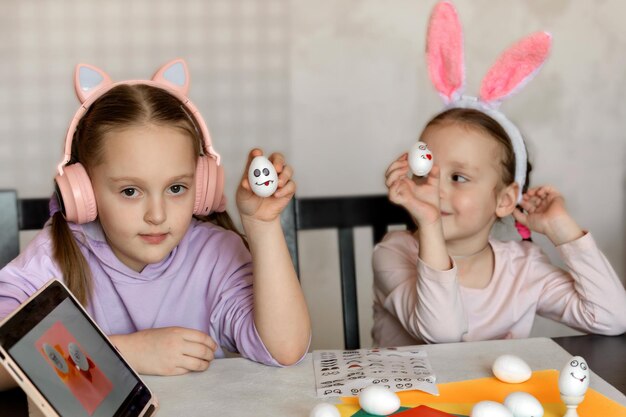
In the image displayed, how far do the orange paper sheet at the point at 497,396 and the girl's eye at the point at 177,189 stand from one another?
0.42 meters

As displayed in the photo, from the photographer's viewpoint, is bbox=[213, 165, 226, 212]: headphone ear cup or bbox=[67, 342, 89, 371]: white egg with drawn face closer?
bbox=[67, 342, 89, 371]: white egg with drawn face

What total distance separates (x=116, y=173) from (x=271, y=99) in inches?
56.4

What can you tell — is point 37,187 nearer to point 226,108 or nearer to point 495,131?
point 226,108

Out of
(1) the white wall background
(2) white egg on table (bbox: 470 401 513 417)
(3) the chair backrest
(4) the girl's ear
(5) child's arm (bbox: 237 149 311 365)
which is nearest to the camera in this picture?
(2) white egg on table (bbox: 470 401 513 417)

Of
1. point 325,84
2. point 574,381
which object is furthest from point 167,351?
point 325,84

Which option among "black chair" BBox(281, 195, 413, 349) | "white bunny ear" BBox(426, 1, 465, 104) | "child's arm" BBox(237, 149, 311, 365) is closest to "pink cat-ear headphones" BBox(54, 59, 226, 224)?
"child's arm" BBox(237, 149, 311, 365)

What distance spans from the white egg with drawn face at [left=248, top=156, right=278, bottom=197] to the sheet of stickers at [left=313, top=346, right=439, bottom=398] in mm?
256

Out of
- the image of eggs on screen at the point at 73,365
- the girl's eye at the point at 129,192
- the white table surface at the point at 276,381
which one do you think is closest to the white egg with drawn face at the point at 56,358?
the image of eggs on screen at the point at 73,365

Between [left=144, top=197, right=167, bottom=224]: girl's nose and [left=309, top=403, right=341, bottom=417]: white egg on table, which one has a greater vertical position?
[left=144, top=197, right=167, bottom=224]: girl's nose

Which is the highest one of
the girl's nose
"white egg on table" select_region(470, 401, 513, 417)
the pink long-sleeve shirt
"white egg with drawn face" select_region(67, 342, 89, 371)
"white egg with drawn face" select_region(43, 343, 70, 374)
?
the girl's nose

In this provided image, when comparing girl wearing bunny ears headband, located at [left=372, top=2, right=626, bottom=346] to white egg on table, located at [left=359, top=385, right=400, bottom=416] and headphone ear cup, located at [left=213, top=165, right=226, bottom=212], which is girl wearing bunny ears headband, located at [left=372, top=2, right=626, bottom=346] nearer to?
headphone ear cup, located at [left=213, top=165, right=226, bottom=212]

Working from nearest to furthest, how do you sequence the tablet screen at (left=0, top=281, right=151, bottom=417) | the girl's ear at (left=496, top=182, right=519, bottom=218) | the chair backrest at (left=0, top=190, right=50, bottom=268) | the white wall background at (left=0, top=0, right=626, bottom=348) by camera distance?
the tablet screen at (left=0, top=281, right=151, bottom=417) < the chair backrest at (left=0, top=190, right=50, bottom=268) < the girl's ear at (left=496, top=182, right=519, bottom=218) < the white wall background at (left=0, top=0, right=626, bottom=348)

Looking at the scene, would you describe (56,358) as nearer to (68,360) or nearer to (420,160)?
(68,360)

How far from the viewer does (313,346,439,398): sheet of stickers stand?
104 cm
